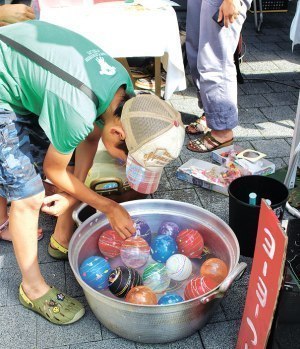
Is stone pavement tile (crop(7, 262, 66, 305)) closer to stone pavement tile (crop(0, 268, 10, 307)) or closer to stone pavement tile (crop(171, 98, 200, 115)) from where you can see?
stone pavement tile (crop(0, 268, 10, 307))

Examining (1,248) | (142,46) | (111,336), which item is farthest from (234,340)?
(142,46)

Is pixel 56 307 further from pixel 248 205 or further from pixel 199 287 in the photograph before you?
pixel 248 205

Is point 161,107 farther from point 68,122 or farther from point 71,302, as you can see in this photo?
point 71,302

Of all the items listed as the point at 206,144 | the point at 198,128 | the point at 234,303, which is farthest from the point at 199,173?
the point at 234,303

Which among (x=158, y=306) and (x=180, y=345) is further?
(x=180, y=345)

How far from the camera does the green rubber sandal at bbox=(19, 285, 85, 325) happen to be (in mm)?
2123

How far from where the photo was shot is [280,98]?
4.32m

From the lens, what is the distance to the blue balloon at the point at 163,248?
2355 mm

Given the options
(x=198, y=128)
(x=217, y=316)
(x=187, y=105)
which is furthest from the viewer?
(x=187, y=105)

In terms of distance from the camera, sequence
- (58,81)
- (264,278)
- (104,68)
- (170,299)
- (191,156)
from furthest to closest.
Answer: (191,156) < (170,299) < (104,68) < (58,81) < (264,278)

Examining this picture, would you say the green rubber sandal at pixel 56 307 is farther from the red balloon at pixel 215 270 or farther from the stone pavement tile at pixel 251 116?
the stone pavement tile at pixel 251 116

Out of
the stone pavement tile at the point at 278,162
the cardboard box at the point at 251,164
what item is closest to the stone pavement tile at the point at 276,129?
the stone pavement tile at the point at 278,162

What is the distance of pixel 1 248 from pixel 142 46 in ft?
4.88

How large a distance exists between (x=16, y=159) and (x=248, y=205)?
111 centimetres
